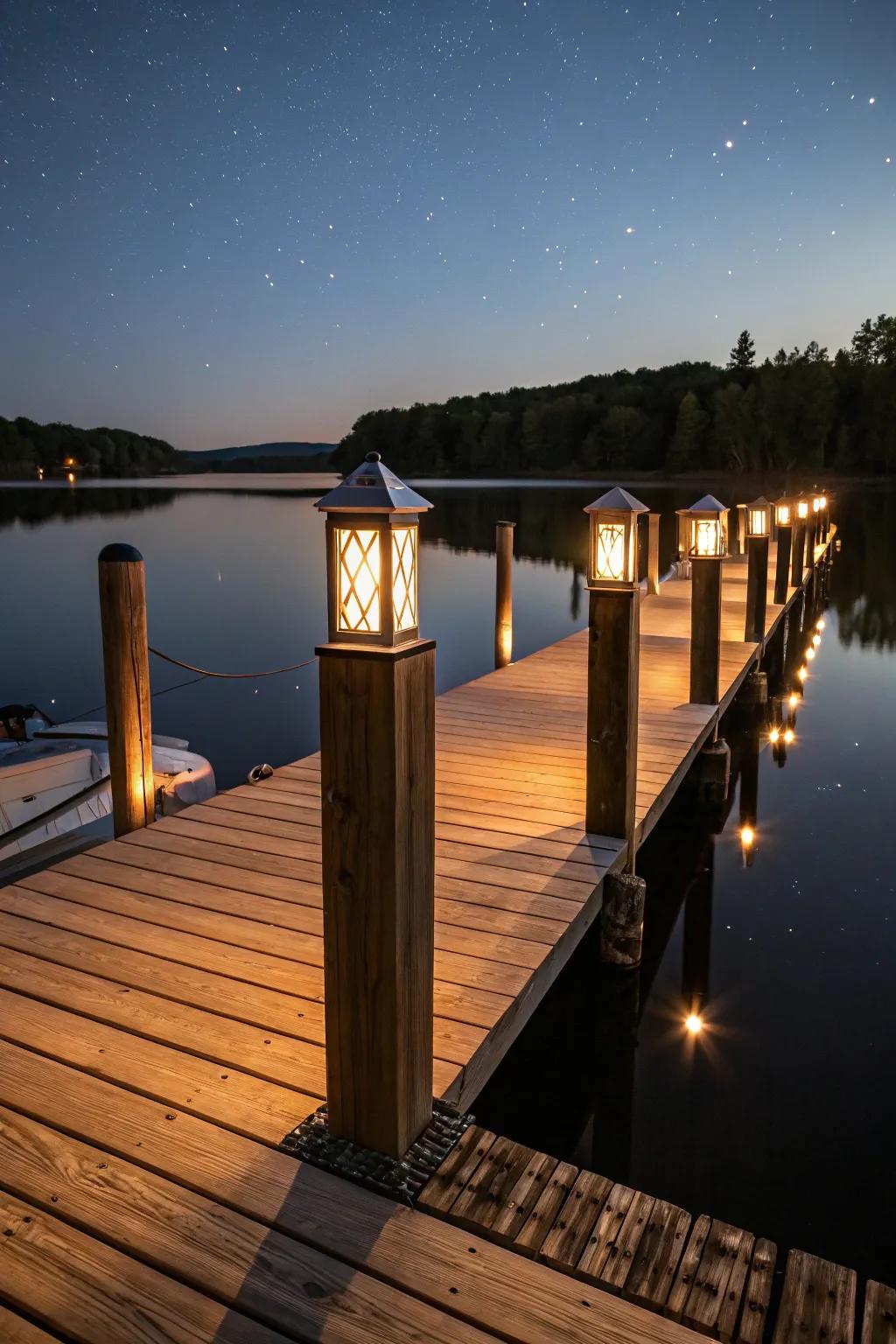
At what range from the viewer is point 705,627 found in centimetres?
666

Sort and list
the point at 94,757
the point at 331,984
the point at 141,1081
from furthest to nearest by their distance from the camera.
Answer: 1. the point at 94,757
2. the point at 141,1081
3. the point at 331,984

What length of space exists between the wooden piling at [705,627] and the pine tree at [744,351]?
320 feet

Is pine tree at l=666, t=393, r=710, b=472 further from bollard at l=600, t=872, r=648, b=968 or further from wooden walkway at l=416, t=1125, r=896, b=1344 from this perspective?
wooden walkway at l=416, t=1125, r=896, b=1344

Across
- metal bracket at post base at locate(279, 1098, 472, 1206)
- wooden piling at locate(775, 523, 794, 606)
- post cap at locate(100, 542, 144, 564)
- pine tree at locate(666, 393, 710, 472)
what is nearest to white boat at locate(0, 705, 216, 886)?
post cap at locate(100, 542, 144, 564)

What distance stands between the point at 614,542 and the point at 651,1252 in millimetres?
2651

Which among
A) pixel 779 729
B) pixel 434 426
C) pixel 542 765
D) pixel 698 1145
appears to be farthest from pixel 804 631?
pixel 434 426

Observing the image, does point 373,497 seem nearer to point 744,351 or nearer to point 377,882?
point 377,882

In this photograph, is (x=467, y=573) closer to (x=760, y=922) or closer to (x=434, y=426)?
(x=760, y=922)

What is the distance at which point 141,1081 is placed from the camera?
7.73ft

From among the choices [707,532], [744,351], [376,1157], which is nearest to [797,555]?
[707,532]

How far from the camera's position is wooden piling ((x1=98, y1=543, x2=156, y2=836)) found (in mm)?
4070

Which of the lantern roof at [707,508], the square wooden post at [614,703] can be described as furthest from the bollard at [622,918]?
the lantern roof at [707,508]

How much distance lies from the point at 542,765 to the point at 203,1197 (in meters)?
3.59

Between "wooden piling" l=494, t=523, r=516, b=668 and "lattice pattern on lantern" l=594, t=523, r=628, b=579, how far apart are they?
18.3 ft
